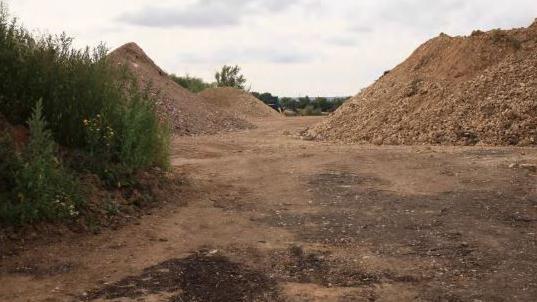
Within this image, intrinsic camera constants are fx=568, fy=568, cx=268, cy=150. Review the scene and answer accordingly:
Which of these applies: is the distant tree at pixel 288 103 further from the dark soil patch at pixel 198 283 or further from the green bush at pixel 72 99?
the dark soil patch at pixel 198 283

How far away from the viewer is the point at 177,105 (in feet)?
80.5

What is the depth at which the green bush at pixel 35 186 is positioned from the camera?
582 cm

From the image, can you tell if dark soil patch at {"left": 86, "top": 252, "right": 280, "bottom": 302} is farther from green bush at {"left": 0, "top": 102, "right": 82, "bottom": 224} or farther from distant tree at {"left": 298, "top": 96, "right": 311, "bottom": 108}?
distant tree at {"left": 298, "top": 96, "right": 311, "bottom": 108}

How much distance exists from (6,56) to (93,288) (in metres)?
4.24

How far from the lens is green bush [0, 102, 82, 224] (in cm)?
582

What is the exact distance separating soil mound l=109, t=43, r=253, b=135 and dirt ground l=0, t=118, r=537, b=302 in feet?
40.8

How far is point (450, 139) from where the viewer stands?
14516 mm

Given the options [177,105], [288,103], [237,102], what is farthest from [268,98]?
[177,105]

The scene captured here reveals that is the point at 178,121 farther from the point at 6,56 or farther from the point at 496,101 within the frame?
the point at 6,56

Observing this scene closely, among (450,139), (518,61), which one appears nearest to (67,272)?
(450,139)

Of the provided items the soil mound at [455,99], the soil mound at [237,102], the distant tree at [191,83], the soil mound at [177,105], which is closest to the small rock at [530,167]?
the soil mound at [455,99]

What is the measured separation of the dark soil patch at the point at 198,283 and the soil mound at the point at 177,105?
15.4 metres

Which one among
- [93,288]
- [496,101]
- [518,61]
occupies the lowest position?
[93,288]

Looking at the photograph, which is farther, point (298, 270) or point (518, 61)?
point (518, 61)
